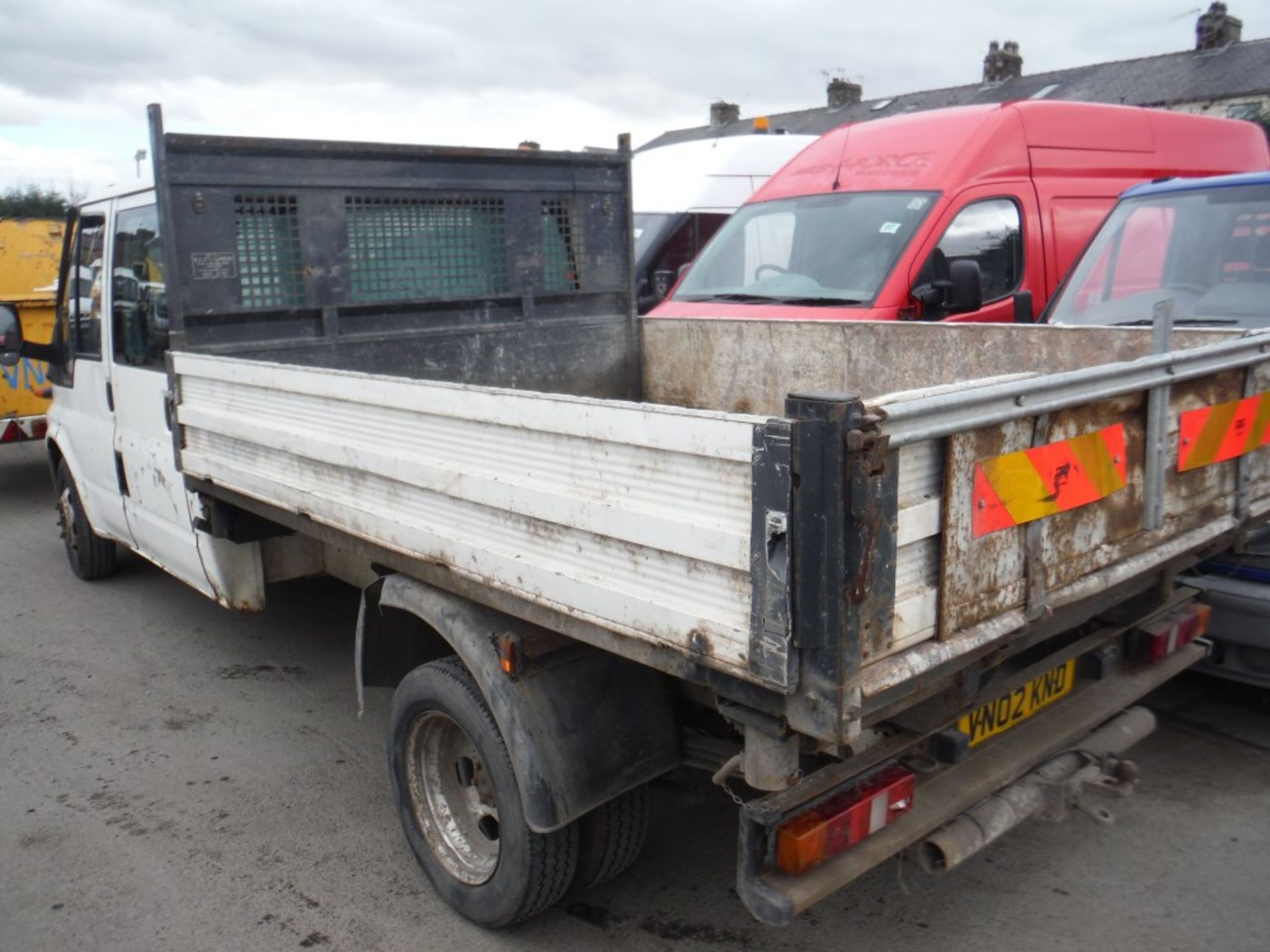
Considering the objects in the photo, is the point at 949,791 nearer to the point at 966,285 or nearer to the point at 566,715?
the point at 566,715

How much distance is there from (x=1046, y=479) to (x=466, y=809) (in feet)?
6.68

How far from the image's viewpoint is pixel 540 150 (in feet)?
17.1

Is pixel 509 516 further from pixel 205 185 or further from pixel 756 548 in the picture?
pixel 205 185

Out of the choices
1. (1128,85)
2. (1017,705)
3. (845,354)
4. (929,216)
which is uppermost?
(1128,85)

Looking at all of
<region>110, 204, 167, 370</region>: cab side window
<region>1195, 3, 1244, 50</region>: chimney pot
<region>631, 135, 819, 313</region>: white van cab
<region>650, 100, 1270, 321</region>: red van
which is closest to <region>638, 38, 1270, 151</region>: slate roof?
<region>1195, 3, 1244, 50</region>: chimney pot

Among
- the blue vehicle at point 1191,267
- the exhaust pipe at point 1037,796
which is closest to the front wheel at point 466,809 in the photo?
the exhaust pipe at point 1037,796

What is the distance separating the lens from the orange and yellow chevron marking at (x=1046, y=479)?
2273 mm

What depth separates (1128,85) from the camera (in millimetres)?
29438

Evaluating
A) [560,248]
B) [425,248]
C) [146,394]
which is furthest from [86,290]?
[560,248]

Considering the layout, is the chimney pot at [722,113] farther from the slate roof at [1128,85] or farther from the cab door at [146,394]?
the cab door at [146,394]

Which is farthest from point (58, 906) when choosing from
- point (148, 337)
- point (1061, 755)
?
point (1061, 755)

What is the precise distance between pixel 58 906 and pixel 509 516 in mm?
2131

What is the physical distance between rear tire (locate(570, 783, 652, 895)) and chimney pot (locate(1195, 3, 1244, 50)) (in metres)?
33.1

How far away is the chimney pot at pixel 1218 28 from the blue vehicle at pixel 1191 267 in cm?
2930
